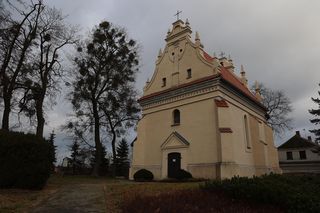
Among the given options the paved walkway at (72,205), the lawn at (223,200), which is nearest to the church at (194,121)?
the lawn at (223,200)

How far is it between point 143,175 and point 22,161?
13.7 meters

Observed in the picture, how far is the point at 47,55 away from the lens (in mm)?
25297

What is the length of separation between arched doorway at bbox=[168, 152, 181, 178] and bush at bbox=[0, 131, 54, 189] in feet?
43.9

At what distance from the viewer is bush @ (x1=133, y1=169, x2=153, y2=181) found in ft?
84.1

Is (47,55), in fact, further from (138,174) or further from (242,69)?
(242,69)

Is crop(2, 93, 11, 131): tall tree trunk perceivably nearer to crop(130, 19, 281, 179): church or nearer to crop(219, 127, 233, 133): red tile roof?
crop(130, 19, 281, 179): church

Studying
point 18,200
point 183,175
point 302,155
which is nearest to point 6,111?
point 18,200

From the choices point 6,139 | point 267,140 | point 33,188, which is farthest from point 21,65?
point 267,140

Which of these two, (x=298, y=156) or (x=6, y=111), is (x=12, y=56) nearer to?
(x=6, y=111)

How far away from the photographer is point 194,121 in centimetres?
2545

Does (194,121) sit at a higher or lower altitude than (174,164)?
higher

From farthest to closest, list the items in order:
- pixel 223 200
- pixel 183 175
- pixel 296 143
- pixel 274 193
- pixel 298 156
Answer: pixel 296 143, pixel 298 156, pixel 183 175, pixel 223 200, pixel 274 193

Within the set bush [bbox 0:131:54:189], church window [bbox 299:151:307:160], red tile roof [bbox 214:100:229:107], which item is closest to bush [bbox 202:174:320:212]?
bush [bbox 0:131:54:189]

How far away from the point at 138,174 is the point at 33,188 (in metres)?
12.9
